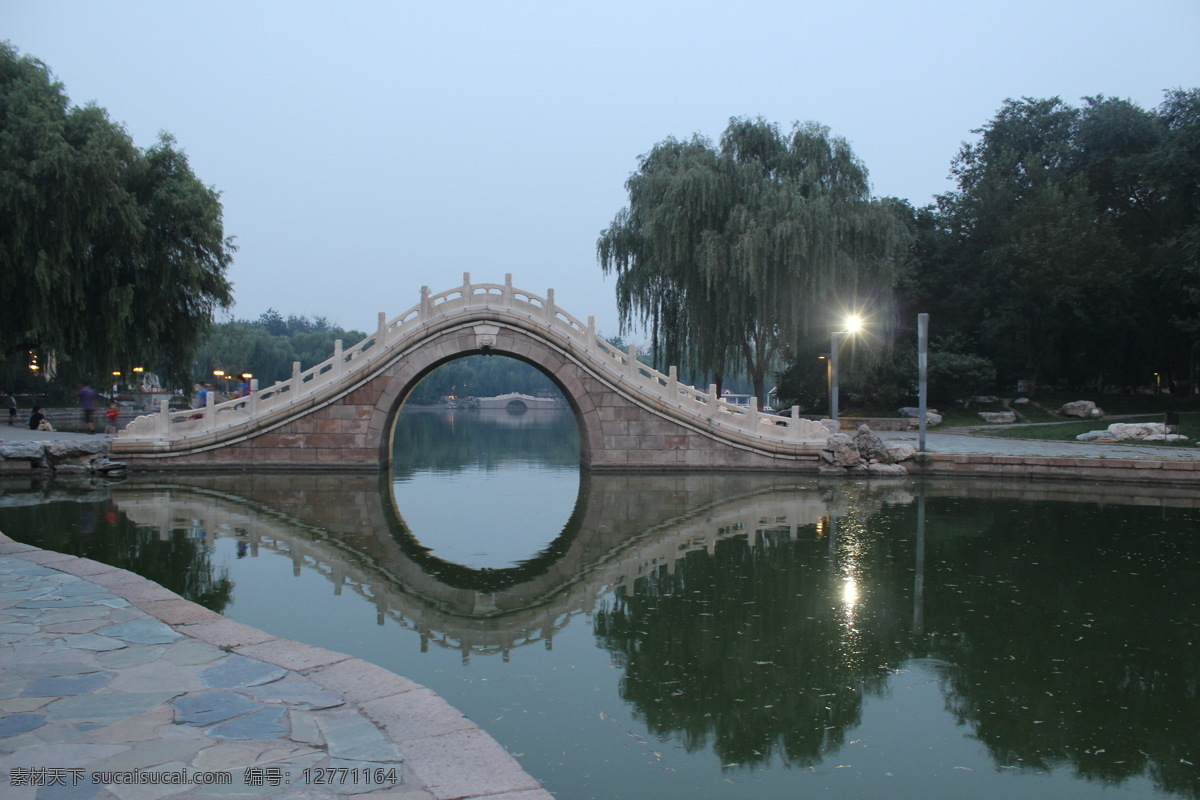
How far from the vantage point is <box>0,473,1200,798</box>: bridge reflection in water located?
4.27 meters

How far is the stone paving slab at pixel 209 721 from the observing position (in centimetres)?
311

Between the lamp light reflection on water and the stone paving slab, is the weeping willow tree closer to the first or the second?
the lamp light reflection on water

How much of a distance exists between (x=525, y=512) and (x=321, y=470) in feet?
19.9

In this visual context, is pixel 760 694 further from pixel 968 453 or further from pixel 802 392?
pixel 802 392

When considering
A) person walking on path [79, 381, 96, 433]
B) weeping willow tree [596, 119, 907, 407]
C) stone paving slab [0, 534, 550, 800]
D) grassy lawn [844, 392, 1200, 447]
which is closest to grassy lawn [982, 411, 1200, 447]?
grassy lawn [844, 392, 1200, 447]

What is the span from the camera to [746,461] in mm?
16312

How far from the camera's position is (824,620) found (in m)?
6.47

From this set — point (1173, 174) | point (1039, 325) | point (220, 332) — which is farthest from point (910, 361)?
point (220, 332)

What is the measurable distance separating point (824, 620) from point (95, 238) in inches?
659

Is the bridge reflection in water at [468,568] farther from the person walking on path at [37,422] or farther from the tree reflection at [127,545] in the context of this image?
the person walking on path at [37,422]

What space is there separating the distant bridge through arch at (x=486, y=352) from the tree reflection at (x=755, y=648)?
7599 millimetres

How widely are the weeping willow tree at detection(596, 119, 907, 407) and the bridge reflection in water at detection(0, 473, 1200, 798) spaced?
27.2 ft

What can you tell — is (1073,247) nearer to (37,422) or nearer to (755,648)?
(755,648)

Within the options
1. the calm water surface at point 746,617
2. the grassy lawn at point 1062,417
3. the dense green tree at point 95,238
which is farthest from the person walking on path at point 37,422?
the grassy lawn at point 1062,417
